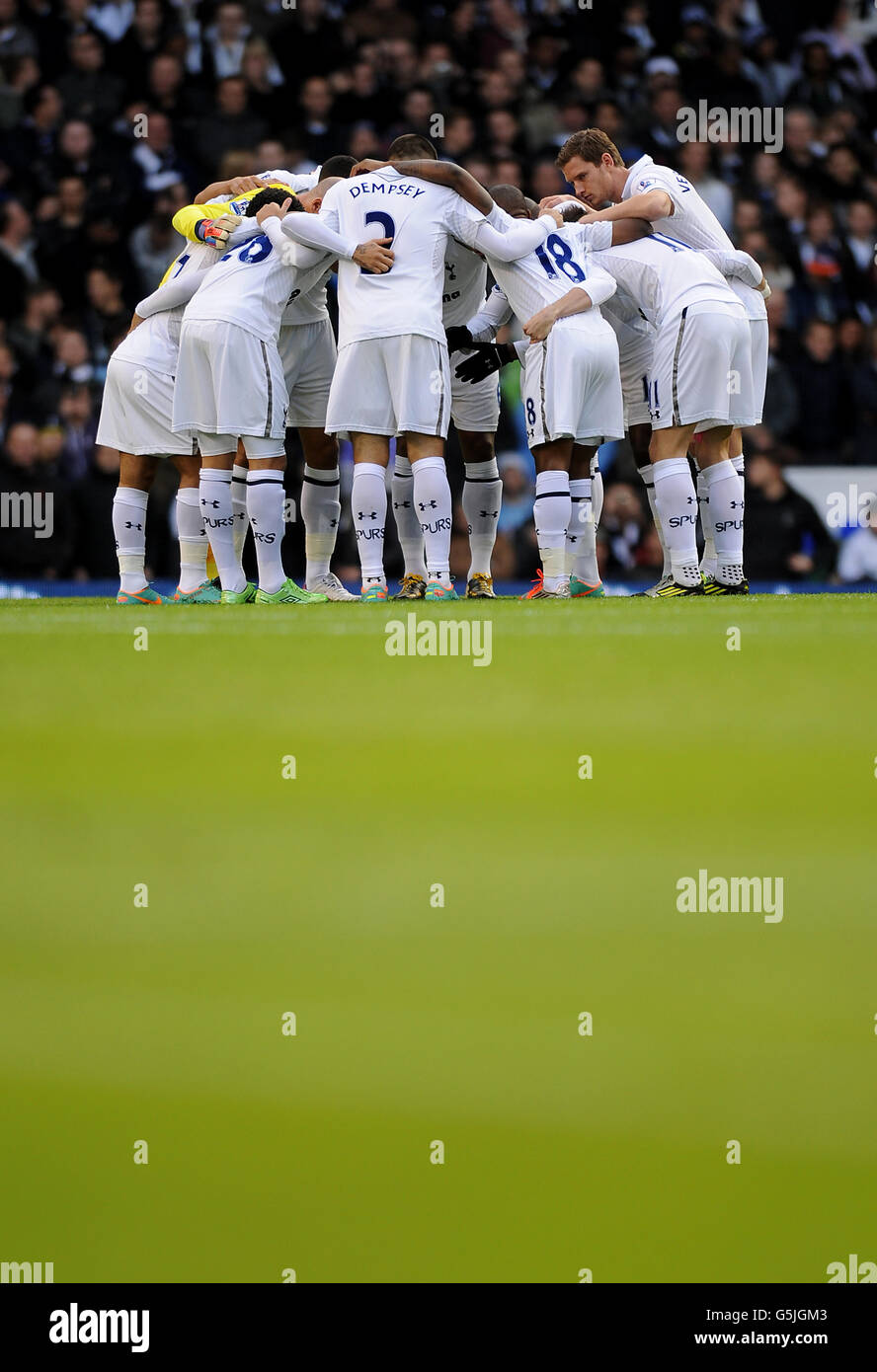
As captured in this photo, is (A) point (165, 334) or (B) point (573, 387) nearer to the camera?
(B) point (573, 387)

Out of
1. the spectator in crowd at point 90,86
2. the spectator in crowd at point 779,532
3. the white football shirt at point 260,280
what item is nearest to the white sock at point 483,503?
the white football shirt at point 260,280

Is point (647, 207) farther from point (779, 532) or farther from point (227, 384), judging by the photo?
point (779, 532)

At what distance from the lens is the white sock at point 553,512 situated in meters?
6.38

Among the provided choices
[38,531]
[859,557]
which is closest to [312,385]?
[38,531]

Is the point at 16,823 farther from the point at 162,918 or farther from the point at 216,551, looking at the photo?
the point at 216,551

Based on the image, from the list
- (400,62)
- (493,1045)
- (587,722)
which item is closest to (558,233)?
(587,722)

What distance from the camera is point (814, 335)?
1150cm

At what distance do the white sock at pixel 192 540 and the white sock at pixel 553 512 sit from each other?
1710 millimetres

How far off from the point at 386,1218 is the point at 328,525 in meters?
4.52

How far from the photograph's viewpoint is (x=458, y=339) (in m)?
6.99

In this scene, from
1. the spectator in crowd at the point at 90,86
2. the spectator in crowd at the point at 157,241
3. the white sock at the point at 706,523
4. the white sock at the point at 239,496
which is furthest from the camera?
the spectator in crowd at the point at 90,86

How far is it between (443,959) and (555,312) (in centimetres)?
361

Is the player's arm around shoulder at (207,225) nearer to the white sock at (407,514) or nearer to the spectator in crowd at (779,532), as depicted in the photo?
the white sock at (407,514)

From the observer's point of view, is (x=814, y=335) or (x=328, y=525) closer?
(x=328, y=525)
